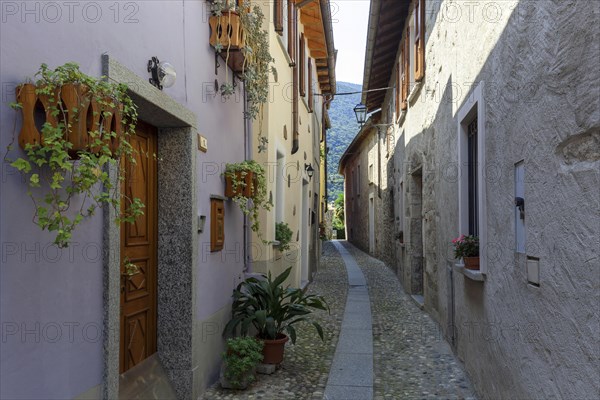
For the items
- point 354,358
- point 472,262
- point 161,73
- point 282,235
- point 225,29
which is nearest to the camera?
point 161,73

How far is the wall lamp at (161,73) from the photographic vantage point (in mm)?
3018

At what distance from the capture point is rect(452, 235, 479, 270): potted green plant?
13.1 ft

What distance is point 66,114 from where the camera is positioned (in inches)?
70.8

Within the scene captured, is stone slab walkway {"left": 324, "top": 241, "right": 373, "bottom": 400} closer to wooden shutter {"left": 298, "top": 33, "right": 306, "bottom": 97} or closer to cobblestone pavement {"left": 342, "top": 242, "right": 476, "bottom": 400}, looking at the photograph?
cobblestone pavement {"left": 342, "top": 242, "right": 476, "bottom": 400}

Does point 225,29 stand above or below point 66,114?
above

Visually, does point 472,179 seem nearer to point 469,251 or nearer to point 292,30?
point 469,251

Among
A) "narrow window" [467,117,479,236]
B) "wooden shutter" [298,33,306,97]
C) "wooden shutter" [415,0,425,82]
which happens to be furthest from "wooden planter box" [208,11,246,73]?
"wooden shutter" [298,33,306,97]

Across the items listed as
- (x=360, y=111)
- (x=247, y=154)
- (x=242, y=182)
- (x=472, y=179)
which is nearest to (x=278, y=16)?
(x=247, y=154)

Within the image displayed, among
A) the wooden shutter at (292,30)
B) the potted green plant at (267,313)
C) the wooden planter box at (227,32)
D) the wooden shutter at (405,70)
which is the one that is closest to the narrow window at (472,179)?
the potted green plant at (267,313)

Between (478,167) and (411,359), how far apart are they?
2111 mm

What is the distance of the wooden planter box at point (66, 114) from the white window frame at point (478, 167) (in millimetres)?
2806

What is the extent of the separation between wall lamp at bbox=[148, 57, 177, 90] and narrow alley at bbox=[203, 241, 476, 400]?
238 cm

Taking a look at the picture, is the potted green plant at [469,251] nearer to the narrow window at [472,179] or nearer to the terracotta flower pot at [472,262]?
the terracotta flower pot at [472,262]

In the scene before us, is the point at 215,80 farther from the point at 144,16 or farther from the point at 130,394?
→ the point at 130,394
